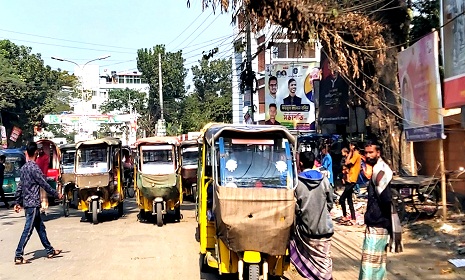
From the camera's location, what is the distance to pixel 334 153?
25922 mm

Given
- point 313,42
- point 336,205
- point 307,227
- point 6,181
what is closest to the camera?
point 307,227

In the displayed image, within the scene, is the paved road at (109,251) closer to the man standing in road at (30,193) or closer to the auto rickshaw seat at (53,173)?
the man standing in road at (30,193)

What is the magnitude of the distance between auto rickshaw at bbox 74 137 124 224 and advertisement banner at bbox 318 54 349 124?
36.8 ft

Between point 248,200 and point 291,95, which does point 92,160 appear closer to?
point 248,200

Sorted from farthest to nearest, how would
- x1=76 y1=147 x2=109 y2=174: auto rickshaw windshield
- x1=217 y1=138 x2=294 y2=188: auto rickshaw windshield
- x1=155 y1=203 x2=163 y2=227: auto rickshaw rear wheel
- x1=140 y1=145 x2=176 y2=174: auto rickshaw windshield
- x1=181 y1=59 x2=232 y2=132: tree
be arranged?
x1=181 y1=59 x2=232 y2=132: tree < x1=76 y1=147 x2=109 y2=174: auto rickshaw windshield < x1=140 y1=145 x2=176 y2=174: auto rickshaw windshield < x1=155 y1=203 x2=163 y2=227: auto rickshaw rear wheel < x1=217 y1=138 x2=294 y2=188: auto rickshaw windshield

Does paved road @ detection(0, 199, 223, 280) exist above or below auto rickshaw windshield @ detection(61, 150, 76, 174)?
below

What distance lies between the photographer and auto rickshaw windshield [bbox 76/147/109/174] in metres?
15.9

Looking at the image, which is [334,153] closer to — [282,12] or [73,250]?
[282,12]

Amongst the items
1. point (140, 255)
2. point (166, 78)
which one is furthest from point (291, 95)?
point (166, 78)

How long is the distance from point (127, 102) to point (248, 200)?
218ft

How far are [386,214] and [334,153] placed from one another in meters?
19.7

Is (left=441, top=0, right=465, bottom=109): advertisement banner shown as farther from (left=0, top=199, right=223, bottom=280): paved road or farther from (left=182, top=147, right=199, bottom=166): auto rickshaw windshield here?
(left=182, top=147, right=199, bottom=166): auto rickshaw windshield

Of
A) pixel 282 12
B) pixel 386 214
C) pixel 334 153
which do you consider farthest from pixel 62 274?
pixel 334 153

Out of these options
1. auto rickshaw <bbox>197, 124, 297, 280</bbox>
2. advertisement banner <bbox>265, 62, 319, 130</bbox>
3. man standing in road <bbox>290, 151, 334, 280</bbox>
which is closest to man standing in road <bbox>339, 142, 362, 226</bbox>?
auto rickshaw <bbox>197, 124, 297, 280</bbox>
